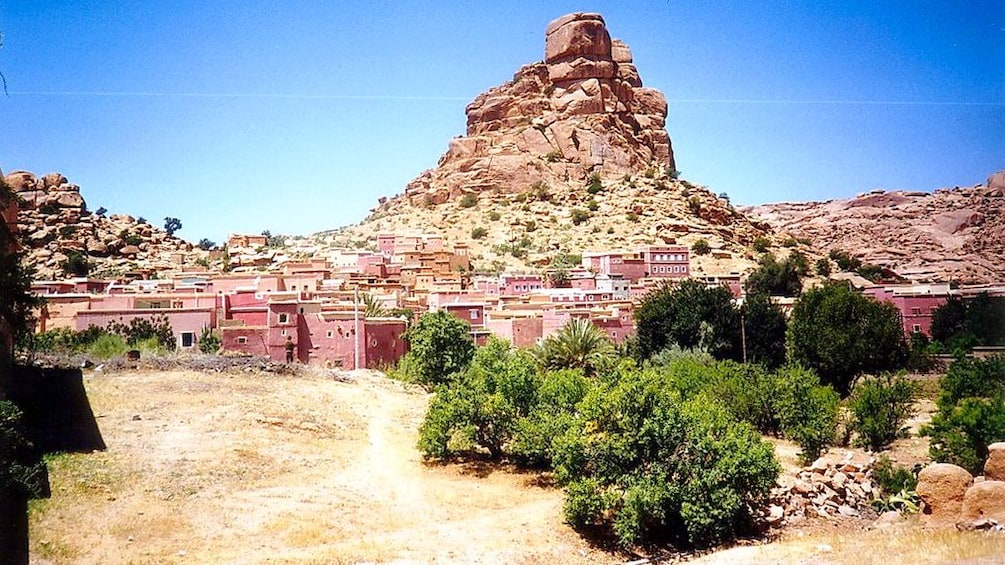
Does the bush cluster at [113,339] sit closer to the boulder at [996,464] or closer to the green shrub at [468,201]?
the boulder at [996,464]

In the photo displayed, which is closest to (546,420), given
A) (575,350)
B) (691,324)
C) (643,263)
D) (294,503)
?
(294,503)

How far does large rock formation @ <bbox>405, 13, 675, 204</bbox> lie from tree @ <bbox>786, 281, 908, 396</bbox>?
57254mm

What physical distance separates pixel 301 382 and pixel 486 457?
813cm

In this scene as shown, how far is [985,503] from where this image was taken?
442 inches

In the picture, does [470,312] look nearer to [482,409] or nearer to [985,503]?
[482,409]

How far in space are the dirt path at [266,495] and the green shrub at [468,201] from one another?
6245cm

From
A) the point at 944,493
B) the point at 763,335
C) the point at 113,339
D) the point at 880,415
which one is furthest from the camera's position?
the point at 763,335

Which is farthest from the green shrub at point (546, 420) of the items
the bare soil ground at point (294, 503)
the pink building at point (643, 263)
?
the pink building at point (643, 263)

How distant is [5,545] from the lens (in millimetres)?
10562

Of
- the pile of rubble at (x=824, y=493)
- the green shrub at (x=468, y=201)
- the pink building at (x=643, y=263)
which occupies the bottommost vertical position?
the pile of rubble at (x=824, y=493)

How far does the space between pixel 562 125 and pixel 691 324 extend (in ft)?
197

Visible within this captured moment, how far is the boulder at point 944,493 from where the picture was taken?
12094mm

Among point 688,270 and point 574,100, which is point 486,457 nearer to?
point 688,270

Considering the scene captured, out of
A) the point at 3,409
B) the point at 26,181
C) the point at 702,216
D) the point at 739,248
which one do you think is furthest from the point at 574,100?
the point at 3,409
